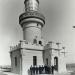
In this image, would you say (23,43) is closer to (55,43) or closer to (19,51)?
(19,51)

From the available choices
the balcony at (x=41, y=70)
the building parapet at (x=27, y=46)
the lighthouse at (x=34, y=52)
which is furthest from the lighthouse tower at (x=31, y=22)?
the balcony at (x=41, y=70)

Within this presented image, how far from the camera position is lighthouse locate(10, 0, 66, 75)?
30.4 metres

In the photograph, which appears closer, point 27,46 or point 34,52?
point 27,46

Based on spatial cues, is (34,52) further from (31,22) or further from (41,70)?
(31,22)

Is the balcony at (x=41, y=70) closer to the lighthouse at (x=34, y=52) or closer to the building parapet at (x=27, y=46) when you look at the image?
the lighthouse at (x=34, y=52)

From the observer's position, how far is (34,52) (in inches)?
1266

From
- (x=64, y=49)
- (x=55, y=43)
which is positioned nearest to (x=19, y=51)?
(x=55, y=43)

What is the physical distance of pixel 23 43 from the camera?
31.0 meters

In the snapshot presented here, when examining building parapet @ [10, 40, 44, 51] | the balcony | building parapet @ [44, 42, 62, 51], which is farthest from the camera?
building parapet @ [44, 42, 62, 51]

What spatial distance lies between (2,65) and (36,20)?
55.8 feet

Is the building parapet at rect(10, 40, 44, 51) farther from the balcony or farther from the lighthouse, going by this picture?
the balcony

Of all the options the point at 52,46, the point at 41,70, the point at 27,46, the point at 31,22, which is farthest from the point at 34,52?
the point at 31,22

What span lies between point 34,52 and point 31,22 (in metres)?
6.94

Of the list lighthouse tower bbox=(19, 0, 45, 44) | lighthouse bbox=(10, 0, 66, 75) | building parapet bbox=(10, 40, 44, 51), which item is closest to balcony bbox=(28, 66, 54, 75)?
→ lighthouse bbox=(10, 0, 66, 75)
